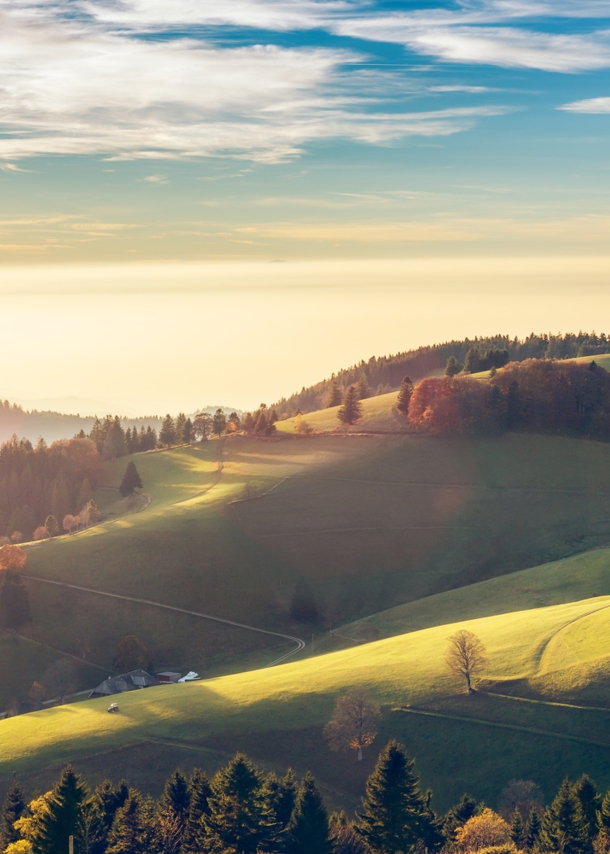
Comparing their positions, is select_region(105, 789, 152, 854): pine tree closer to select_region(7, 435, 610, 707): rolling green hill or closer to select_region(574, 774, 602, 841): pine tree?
select_region(574, 774, 602, 841): pine tree

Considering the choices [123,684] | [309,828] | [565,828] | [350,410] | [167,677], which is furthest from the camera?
[350,410]

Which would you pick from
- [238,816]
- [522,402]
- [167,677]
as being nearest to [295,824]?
[238,816]

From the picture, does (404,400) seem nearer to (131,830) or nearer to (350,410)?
(350,410)

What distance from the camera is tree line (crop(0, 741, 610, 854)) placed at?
161 ft

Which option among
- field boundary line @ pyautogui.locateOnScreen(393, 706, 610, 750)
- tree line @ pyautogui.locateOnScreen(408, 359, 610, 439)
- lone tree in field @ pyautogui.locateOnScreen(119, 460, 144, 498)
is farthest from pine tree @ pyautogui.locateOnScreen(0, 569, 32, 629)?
tree line @ pyautogui.locateOnScreen(408, 359, 610, 439)

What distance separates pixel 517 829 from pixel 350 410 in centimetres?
12583

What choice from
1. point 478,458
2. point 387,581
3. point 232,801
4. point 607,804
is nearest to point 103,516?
point 387,581

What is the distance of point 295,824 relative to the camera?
5059 centimetres

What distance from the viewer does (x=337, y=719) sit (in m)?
66.0

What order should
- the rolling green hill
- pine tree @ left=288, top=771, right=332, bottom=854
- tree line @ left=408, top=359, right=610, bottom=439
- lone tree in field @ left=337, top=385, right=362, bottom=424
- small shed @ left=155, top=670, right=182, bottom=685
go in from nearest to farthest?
1. pine tree @ left=288, top=771, right=332, bottom=854
2. small shed @ left=155, top=670, right=182, bottom=685
3. the rolling green hill
4. tree line @ left=408, top=359, right=610, bottom=439
5. lone tree in field @ left=337, top=385, right=362, bottom=424

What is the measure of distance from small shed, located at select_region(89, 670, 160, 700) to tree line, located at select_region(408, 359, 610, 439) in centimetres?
8198

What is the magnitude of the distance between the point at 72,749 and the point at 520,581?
201 ft

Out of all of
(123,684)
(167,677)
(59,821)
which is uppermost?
(59,821)

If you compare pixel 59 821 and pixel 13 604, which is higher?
pixel 13 604
